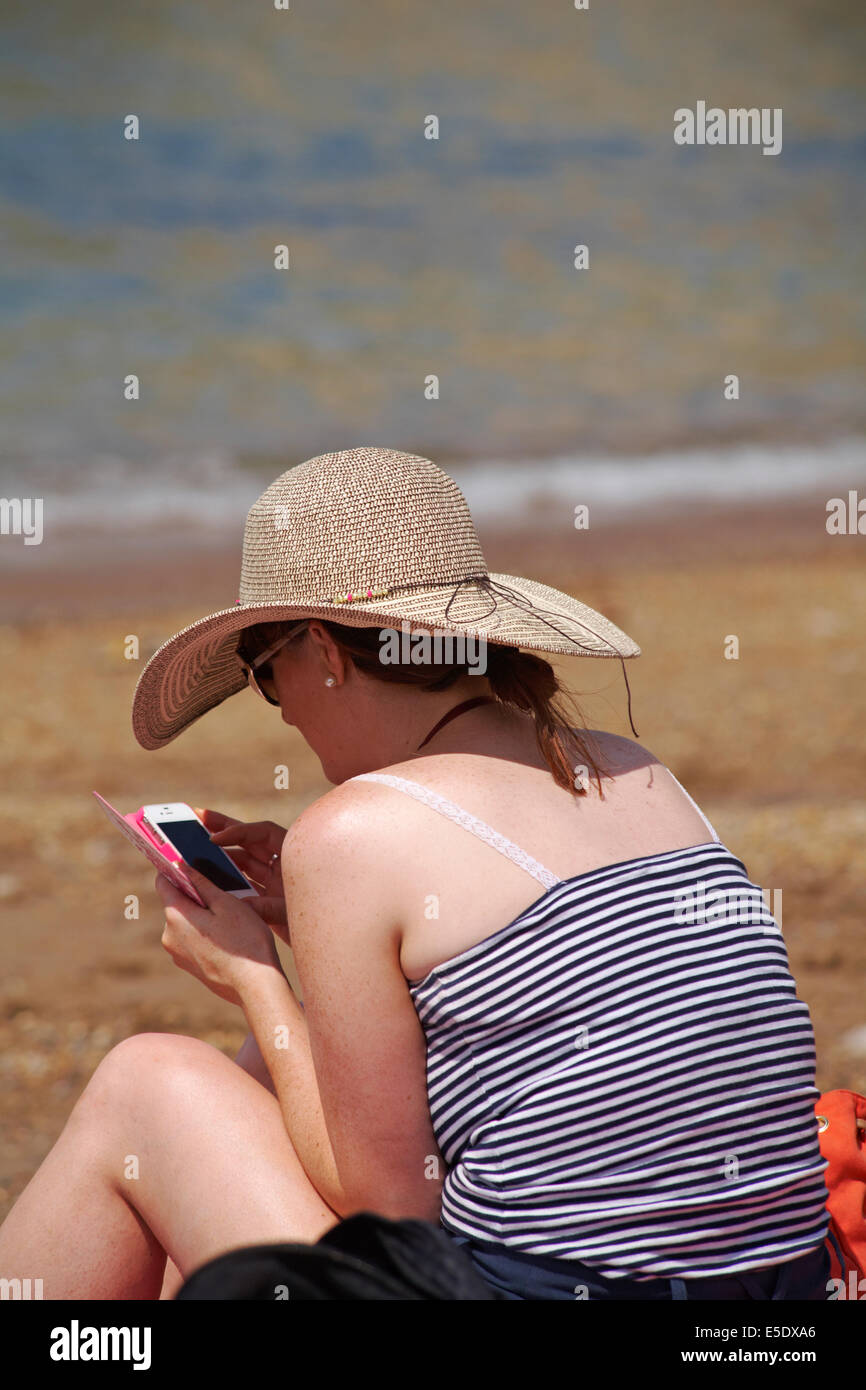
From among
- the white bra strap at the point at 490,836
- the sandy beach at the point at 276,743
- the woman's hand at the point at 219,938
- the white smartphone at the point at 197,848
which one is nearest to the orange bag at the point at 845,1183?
the white bra strap at the point at 490,836

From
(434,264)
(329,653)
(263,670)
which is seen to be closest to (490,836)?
(329,653)

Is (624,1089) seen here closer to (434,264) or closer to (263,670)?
(263,670)

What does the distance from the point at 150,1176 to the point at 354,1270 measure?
0.54m

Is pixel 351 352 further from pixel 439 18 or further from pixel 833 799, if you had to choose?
pixel 833 799

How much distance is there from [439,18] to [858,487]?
5860mm

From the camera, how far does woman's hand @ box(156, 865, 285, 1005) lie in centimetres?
177

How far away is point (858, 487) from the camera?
35.2 feet

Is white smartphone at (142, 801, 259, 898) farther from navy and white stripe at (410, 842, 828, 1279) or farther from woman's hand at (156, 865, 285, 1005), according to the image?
navy and white stripe at (410, 842, 828, 1279)

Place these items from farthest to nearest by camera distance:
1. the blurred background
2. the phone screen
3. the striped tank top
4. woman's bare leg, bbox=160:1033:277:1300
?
the blurred background → the phone screen → woman's bare leg, bbox=160:1033:277:1300 → the striped tank top

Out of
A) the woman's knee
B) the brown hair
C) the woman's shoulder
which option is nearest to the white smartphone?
the woman's knee

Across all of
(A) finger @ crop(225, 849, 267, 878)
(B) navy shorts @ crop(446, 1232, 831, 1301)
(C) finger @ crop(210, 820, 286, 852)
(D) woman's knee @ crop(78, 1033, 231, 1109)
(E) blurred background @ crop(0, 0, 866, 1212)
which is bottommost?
(B) navy shorts @ crop(446, 1232, 831, 1301)

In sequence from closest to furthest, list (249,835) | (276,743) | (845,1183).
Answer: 1. (845,1183)
2. (249,835)
3. (276,743)

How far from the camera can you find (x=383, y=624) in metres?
1.68

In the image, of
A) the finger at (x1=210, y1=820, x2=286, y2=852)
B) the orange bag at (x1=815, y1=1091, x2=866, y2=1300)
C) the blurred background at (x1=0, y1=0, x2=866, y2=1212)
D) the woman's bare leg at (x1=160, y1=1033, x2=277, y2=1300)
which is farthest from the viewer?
the blurred background at (x1=0, y1=0, x2=866, y2=1212)
